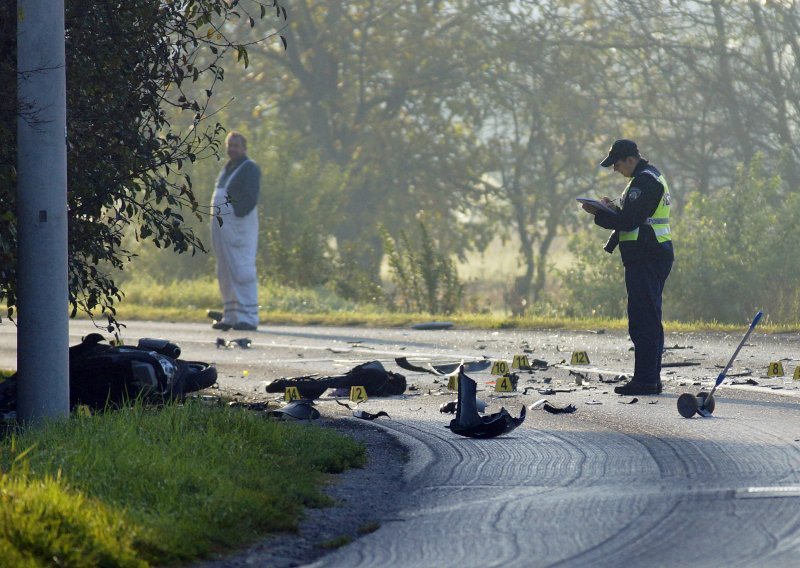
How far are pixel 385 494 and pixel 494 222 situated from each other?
119 ft

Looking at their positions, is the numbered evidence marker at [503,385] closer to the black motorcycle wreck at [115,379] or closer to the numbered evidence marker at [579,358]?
the numbered evidence marker at [579,358]

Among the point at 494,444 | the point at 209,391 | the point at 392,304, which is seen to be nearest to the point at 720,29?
the point at 392,304

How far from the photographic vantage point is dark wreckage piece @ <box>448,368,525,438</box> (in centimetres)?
916

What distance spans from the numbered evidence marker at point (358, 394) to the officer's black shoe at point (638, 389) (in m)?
1.92

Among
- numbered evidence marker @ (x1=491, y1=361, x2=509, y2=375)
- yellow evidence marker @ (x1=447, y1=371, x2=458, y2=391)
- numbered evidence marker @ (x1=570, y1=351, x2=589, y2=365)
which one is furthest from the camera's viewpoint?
numbered evidence marker @ (x1=570, y1=351, x2=589, y2=365)

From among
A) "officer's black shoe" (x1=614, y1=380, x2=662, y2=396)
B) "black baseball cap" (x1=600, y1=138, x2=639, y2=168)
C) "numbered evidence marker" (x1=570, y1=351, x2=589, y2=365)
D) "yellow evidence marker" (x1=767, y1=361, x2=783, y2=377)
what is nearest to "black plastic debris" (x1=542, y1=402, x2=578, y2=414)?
"officer's black shoe" (x1=614, y1=380, x2=662, y2=396)

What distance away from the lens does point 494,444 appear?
8844 mm

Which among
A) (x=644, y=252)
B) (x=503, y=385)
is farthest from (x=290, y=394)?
(x=644, y=252)

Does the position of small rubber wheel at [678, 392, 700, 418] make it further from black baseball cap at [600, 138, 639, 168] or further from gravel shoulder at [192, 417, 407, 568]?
black baseball cap at [600, 138, 639, 168]

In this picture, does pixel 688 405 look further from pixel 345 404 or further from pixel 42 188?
pixel 42 188

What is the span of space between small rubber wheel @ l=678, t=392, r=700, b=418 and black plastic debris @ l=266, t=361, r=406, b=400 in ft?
9.31

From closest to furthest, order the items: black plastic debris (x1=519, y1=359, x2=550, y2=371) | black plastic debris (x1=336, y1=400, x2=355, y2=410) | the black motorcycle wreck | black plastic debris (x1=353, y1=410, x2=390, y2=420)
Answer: black plastic debris (x1=353, y1=410, x2=390, y2=420), the black motorcycle wreck, black plastic debris (x1=336, y1=400, x2=355, y2=410), black plastic debris (x1=519, y1=359, x2=550, y2=371)

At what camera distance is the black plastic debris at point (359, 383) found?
11.8 metres

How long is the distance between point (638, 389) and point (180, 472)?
512cm
